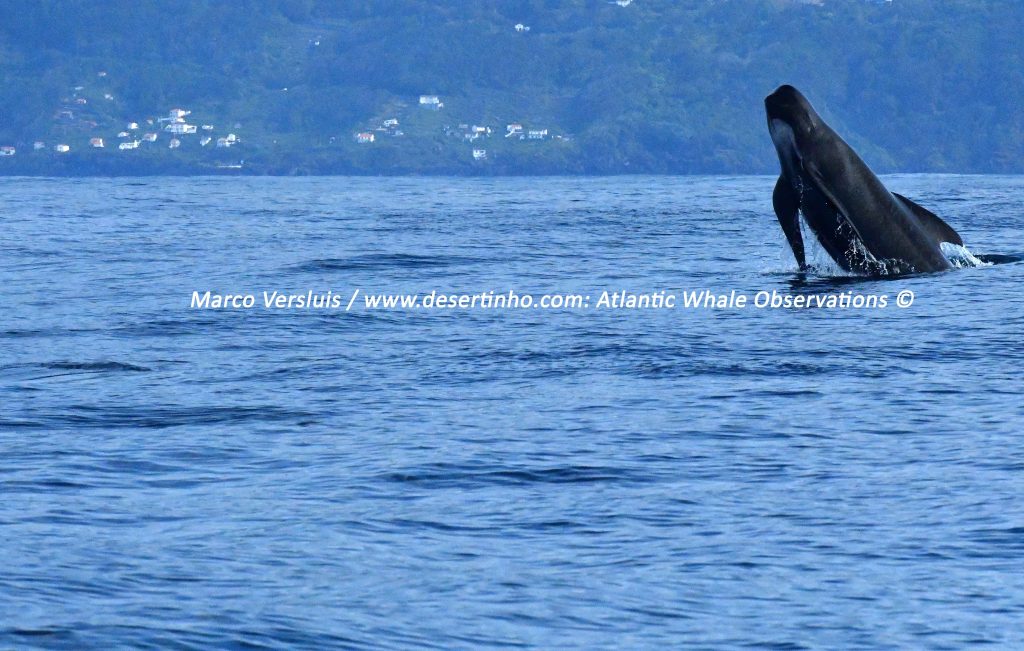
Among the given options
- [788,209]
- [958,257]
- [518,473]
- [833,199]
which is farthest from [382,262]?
[518,473]

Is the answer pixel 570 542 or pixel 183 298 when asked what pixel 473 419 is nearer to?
pixel 570 542

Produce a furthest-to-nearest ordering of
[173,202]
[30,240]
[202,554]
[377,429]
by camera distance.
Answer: [173,202] → [30,240] → [377,429] → [202,554]

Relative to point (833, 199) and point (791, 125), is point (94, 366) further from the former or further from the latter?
point (791, 125)

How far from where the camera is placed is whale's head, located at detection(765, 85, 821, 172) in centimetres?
2741

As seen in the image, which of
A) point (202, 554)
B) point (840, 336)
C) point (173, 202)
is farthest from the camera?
point (173, 202)

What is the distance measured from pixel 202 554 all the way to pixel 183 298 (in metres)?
18.5

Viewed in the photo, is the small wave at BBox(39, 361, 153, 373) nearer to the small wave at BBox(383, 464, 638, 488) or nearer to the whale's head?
the small wave at BBox(383, 464, 638, 488)

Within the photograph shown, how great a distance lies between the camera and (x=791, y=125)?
27516 millimetres

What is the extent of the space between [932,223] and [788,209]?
3.30 metres

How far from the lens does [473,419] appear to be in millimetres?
16328

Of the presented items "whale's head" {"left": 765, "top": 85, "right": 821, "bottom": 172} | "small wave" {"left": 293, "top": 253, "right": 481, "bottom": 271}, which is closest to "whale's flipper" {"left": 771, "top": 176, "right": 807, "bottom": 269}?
"whale's head" {"left": 765, "top": 85, "right": 821, "bottom": 172}

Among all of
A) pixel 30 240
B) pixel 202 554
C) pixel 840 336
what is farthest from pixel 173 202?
pixel 202 554

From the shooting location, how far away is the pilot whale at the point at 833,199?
27156 millimetres

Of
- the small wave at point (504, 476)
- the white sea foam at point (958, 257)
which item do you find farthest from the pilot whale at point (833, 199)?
the small wave at point (504, 476)
